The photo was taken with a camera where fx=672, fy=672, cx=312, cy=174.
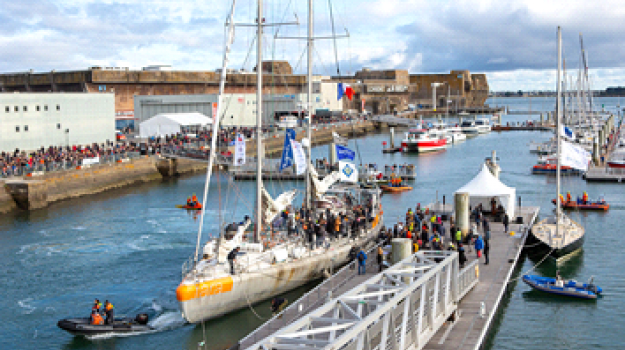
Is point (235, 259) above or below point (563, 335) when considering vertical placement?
above

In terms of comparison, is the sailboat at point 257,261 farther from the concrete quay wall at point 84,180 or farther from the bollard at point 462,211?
the concrete quay wall at point 84,180

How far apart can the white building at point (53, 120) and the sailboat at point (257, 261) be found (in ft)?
107

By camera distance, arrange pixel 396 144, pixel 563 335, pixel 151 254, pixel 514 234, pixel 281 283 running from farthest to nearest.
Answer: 1. pixel 396 144
2. pixel 151 254
3. pixel 514 234
4. pixel 281 283
5. pixel 563 335

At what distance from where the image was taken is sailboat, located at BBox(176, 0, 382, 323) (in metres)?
21.1

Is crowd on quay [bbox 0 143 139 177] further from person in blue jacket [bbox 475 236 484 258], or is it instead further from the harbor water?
person in blue jacket [bbox 475 236 484 258]

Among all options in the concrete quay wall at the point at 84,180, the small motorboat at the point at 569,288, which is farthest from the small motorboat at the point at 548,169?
the small motorboat at the point at 569,288

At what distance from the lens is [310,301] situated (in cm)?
2086

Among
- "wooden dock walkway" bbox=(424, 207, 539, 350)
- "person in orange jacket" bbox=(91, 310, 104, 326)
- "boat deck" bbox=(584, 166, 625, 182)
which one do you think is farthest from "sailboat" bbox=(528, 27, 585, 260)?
"boat deck" bbox=(584, 166, 625, 182)

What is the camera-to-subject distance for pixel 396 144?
3679 inches

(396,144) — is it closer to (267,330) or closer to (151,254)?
(151,254)

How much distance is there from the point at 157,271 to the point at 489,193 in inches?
615

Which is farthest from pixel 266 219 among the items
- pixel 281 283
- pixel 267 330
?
pixel 267 330

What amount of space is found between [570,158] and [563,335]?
432 inches

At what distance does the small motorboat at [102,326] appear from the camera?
21.0 metres
